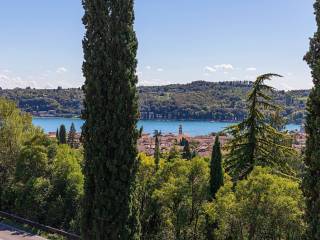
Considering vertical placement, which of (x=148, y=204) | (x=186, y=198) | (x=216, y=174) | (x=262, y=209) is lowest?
(x=148, y=204)

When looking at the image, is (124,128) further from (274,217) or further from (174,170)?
(174,170)

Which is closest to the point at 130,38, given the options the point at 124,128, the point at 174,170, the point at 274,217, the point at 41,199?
the point at 124,128

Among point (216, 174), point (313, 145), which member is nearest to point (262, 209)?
point (216, 174)

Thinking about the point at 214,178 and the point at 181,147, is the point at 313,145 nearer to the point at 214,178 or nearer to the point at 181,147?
the point at 214,178

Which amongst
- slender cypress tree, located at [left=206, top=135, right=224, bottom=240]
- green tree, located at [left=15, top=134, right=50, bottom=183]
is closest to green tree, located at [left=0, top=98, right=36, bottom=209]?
green tree, located at [left=15, top=134, right=50, bottom=183]

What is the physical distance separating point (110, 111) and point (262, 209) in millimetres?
9641

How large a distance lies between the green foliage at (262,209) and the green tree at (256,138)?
246 cm

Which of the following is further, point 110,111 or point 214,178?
point 214,178

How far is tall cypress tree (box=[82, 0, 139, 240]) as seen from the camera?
16359mm

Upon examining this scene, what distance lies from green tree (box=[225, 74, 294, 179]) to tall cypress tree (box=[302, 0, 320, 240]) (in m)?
12.5

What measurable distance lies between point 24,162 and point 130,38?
80.3ft

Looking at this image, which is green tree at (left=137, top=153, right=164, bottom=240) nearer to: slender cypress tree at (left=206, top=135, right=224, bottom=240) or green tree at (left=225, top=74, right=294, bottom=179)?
slender cypress tree at (left=206, top=135, right=224, bottom=240)

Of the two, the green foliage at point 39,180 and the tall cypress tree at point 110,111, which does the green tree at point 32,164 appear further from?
the tall cypress tree at point 110,111

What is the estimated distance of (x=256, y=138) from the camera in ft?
81.8
